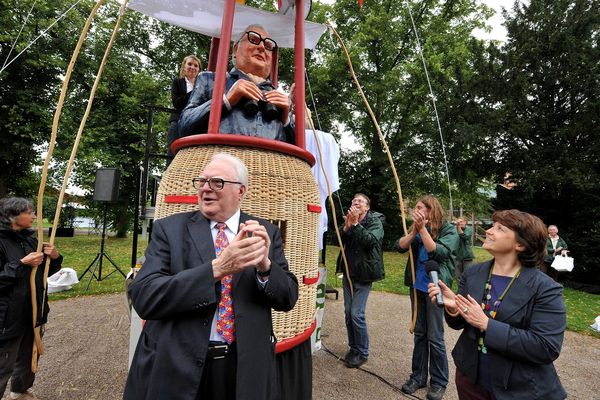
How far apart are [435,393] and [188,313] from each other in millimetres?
2801

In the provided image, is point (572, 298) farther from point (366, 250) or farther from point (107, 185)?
point (107, 185)

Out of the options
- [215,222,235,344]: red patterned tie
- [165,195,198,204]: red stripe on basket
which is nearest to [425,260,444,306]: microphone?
[215,222,235,344]: red patterned tie

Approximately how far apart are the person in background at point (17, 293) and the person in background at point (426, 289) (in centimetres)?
299

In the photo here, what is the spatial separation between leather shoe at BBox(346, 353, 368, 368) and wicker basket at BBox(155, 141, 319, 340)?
2094 millimetres

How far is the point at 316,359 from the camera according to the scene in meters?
3.93

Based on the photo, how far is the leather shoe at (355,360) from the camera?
374 centimetres

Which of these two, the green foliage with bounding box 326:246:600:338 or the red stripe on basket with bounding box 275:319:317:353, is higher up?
the red stripe on basket with bounding box 275:319:317:353

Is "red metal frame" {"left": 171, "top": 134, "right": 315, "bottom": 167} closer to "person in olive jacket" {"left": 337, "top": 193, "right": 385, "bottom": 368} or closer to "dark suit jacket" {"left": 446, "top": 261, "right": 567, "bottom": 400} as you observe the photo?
"dark suit jacket" {"left": 446, "top": 261, "right": 567, "bottom": 400}

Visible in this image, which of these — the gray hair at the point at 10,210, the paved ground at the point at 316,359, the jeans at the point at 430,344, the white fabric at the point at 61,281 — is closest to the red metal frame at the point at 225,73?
the gray hair at the point at 10,210

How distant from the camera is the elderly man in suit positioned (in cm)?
118

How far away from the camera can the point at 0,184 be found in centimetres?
1493

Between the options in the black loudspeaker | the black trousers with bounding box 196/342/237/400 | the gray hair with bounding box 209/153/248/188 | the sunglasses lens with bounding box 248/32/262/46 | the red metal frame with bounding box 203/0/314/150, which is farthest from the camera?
the black loudspeaker

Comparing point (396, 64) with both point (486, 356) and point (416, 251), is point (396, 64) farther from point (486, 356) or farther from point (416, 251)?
point (486, 356)

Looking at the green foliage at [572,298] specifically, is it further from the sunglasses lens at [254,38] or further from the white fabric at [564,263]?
the sunglasses lens at [254,38]
